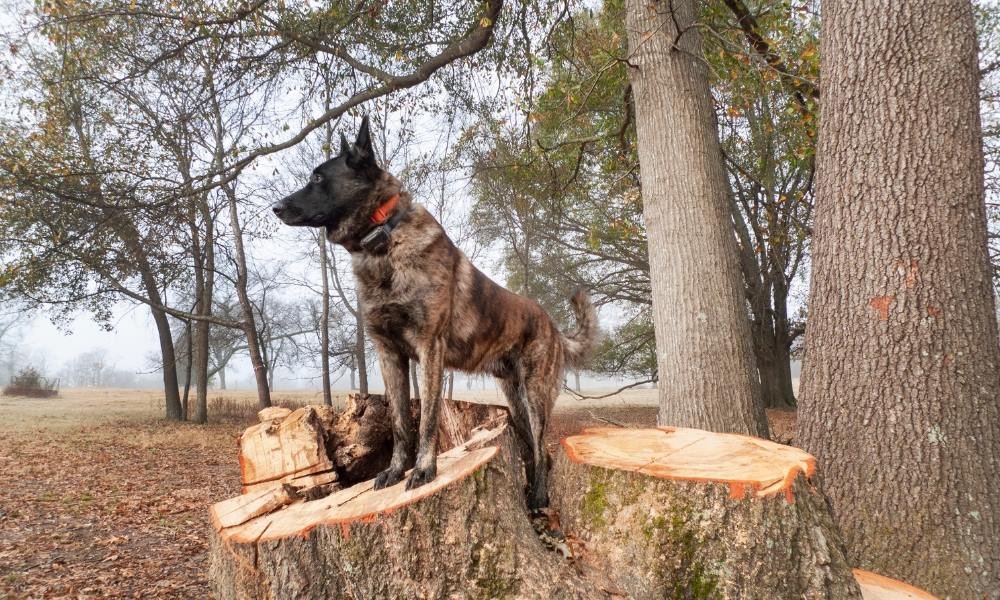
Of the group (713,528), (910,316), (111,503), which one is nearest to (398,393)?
(713,528)

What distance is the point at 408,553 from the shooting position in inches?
88.0

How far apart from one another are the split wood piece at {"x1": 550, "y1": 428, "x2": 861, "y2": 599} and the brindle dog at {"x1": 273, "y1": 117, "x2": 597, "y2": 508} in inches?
36.1

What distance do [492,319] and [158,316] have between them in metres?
16.4

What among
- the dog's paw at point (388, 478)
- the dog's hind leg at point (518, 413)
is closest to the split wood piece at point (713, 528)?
the dog's paw at point (388, 478)

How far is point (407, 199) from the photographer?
3365 mm

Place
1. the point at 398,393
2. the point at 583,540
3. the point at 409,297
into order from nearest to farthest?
1. the point at 583,540
2. the point at 409,297
3. the point at 398,393

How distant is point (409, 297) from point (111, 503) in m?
6.43

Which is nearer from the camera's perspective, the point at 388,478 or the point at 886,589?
the point at 886,589

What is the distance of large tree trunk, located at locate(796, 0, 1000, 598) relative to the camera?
9.50 feet

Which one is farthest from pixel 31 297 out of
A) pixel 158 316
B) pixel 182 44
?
pixel 182 44

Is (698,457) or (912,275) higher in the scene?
(912,275)

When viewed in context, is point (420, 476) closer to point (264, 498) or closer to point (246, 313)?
point (264, 498)

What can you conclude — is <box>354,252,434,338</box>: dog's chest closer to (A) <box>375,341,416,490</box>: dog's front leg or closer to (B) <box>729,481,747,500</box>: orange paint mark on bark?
(A) <box>375,341,416,490</box>: dog's front leg

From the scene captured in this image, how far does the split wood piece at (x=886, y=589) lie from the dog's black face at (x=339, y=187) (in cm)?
345
